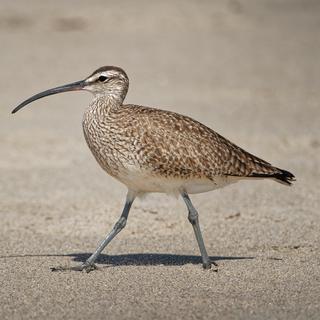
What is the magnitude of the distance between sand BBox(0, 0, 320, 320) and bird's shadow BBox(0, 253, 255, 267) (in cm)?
2

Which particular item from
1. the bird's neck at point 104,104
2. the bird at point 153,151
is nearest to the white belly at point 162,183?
the bird at point 153,151

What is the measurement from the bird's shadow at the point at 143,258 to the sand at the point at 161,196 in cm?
2

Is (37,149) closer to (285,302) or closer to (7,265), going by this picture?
(7,265)

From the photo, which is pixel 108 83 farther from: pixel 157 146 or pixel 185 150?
pixel 185 150

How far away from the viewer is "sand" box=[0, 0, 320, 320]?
7559 mm

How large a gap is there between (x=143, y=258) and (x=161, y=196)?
9.86 ft

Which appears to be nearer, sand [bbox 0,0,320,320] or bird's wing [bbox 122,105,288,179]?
sand [bbox 0,0,320,320]

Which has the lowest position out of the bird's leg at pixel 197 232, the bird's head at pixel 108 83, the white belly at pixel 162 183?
the bird's leg at pixel 197 232

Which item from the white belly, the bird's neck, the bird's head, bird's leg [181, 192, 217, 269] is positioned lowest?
bird's leg [181, 192, 217, 269]

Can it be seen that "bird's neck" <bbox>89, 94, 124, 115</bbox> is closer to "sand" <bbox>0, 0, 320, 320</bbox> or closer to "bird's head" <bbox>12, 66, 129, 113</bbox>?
"bird's head" <bbox>12, 66, 129, 113</bbox>

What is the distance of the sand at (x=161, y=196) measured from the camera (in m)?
7.56

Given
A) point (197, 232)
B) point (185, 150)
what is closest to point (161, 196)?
point (197, 232)

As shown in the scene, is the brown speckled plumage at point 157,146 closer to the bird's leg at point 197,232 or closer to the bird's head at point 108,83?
the bird's head at point 108,83

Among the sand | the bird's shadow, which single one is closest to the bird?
the bird's shadow
